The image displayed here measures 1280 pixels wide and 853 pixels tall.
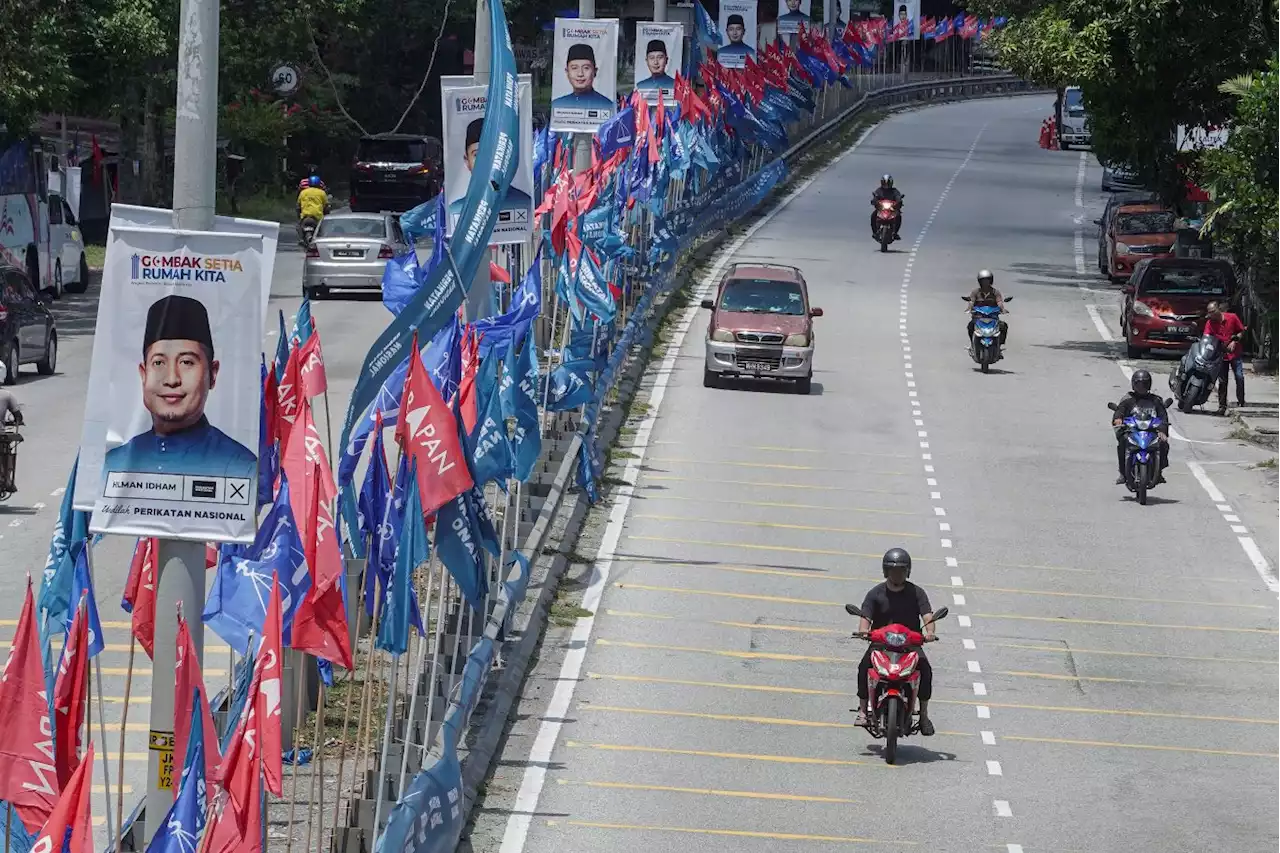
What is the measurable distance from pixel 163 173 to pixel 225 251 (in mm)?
51992

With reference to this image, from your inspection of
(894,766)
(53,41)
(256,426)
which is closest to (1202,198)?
(53,41)

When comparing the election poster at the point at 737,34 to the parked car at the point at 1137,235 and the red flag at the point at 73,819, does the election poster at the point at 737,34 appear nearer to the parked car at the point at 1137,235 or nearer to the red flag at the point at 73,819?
the parked car at the point at 1137,235

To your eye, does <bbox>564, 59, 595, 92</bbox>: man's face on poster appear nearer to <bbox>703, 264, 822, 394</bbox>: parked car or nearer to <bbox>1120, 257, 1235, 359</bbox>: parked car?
<bbox>703, 264, 822, 394</bbox>: parked car

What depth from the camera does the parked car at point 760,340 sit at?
112 ft

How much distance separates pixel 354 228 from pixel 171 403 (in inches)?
1330

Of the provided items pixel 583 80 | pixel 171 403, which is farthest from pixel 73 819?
pixel 583 80

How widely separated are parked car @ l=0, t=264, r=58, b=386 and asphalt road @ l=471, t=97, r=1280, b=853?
30.9ft

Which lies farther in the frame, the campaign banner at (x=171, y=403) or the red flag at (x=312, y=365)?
the red flag at (x=312, y=365)

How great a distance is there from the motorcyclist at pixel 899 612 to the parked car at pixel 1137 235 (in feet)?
108

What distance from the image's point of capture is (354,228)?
43.3 meters

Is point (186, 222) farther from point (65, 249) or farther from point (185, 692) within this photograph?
point (65, 249)

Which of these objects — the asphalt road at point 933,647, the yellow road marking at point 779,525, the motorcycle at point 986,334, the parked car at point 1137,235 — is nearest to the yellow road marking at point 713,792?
the asphalt road at point 933,647

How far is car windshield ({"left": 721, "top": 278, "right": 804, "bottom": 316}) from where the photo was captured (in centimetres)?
3544

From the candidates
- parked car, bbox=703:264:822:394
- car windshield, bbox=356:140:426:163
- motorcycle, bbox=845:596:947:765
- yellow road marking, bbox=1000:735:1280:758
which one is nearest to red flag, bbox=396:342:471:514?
motorcycle, bbox=845:596:947:765
